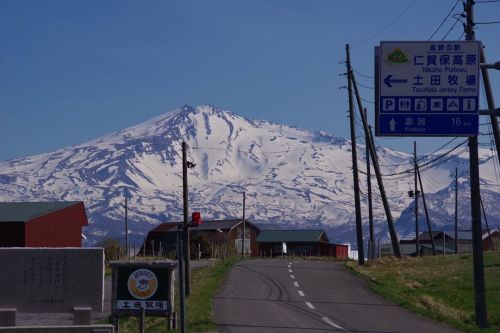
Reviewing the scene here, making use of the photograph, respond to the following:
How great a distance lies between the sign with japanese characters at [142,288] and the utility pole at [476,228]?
7435 mm

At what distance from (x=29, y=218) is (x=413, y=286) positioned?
31.6 m

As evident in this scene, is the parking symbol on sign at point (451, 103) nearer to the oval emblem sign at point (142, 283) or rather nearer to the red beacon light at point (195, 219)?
the red beacon light at point (195, 219)

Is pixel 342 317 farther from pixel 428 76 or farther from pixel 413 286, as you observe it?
pixel 413 286

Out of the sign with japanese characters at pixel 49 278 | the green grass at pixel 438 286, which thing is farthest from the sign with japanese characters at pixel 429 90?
the sign with japanese characters at pixel 49 278

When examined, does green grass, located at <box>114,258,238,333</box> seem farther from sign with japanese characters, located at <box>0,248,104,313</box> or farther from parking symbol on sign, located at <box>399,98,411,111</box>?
parking symbol on sign, located at <box>399,98,411,111</box>

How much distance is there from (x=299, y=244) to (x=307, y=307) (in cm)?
8172

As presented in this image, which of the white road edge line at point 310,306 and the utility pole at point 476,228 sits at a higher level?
the utility pole at point 476,228

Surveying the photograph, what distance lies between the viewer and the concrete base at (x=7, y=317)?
18925mm

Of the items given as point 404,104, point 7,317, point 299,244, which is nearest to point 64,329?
point 7,317

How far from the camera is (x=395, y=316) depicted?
81.4ft

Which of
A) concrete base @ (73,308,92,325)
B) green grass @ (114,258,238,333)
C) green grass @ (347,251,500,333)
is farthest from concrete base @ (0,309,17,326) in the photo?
green grass @ (347,251,500,333)

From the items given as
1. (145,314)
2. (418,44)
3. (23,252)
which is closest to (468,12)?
(418,44)

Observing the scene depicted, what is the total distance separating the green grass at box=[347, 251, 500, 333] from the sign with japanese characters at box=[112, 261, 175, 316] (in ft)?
23.2

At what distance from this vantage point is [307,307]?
88.1 feet
